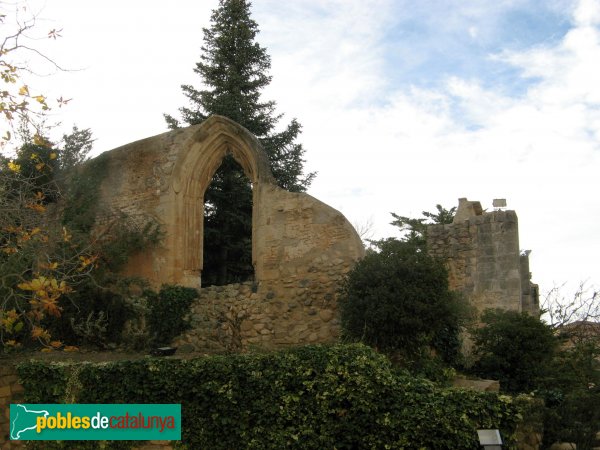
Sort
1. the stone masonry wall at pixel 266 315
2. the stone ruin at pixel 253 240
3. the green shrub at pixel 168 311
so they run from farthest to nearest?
the green shrub at pixel 168 311
the stone ruin at pixel 253 240
the stone masonry wall at pixel 266 315

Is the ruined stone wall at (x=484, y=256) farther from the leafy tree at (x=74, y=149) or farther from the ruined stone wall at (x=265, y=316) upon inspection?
the leafy tree at (x=74, y=149)

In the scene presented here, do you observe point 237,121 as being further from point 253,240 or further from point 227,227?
point 253,240

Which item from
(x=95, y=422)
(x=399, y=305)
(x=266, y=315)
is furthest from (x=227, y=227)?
(x=95, y=422)

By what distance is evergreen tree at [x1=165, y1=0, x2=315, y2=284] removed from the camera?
15250 millimetres

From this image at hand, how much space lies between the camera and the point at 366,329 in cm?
862

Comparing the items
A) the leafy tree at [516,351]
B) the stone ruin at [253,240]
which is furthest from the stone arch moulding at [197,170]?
the leafy tree at [516,351]

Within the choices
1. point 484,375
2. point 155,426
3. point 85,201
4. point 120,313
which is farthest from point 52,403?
point 484,375

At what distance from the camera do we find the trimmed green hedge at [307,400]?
625 cm

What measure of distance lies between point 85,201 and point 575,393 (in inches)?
368

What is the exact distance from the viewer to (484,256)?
12172 millimetres

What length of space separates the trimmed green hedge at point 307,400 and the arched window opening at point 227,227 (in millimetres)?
7635

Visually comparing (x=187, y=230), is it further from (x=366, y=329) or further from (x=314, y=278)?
(x=366, y=329)

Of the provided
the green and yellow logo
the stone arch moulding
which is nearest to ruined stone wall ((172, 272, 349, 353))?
the stone arch moulding

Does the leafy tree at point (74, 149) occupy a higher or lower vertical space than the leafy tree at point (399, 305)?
higher
